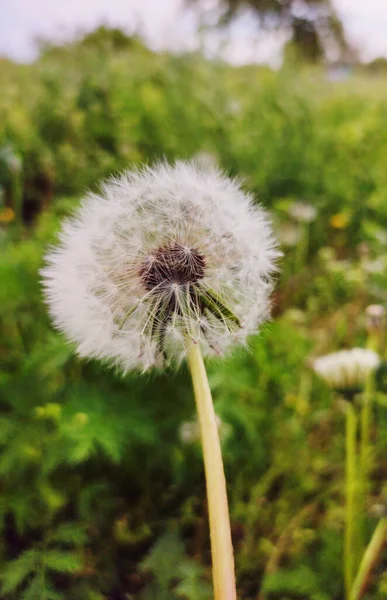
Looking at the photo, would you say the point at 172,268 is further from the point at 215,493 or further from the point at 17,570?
the point at 17,570

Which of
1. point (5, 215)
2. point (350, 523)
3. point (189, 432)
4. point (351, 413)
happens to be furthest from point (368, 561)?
point (5, 215)

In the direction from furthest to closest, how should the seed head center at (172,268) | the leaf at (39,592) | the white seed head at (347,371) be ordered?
the white seed head at (347,371)
the leaf at (39,592)
the seed head center at (172,268)

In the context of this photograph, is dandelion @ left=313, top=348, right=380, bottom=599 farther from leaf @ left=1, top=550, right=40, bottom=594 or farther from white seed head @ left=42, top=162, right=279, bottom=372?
leaf @ left=1, top=550, right=40, bottom=594

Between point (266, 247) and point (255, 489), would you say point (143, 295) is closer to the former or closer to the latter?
point (266, 247)

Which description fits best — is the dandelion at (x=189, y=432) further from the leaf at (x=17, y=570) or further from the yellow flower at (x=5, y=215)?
the yellow flower at (x=5, y=215)

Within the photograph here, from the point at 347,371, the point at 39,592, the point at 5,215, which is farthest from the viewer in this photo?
the point at 5,215

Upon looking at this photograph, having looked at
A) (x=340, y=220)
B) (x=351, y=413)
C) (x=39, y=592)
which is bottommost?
(x=39, y=592)

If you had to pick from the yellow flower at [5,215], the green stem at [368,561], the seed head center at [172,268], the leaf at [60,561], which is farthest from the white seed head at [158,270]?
the yellow flower at [5,215]

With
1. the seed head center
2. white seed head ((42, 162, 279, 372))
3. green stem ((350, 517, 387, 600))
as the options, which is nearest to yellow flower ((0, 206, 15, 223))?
white seed head ((42, 162, 279, 372))
